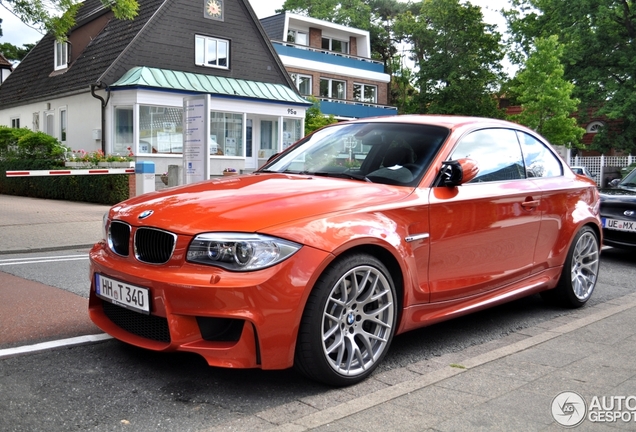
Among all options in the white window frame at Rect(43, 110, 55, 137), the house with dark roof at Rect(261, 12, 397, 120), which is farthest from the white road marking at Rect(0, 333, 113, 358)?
the house with dark roof at Rect(261, 12, 397, 120)

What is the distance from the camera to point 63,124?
28.0m

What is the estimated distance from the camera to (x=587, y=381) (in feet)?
12.9

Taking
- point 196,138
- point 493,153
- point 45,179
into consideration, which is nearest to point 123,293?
point 493,153

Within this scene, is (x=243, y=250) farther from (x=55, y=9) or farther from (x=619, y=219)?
(x=55, y=9)

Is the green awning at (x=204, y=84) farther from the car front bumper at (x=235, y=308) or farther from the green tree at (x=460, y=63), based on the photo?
the car front bumper at (x=235, y=308)

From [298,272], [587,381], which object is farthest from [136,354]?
[587,381]

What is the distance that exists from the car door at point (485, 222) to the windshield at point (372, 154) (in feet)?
0.71

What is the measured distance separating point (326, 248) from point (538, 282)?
2550mm

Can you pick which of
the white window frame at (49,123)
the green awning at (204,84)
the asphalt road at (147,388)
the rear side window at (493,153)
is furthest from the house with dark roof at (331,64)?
the asphalt road at (147,388)

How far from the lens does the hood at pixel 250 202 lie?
3613mm

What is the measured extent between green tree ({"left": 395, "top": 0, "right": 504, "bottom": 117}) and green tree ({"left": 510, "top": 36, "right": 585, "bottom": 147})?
6.68 metres

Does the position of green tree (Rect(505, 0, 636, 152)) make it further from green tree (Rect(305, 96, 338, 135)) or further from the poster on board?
the poster on board

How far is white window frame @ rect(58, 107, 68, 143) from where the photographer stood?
2747 cm

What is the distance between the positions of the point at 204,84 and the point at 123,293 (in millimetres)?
23353
